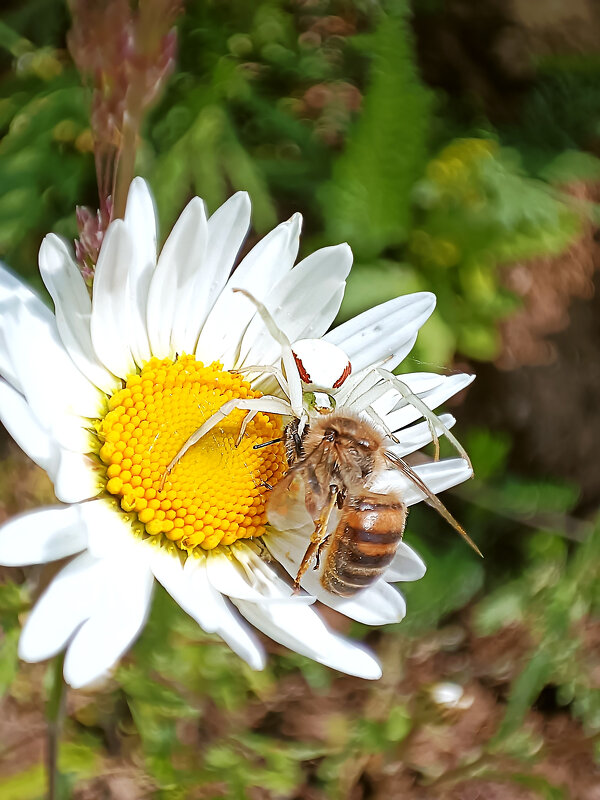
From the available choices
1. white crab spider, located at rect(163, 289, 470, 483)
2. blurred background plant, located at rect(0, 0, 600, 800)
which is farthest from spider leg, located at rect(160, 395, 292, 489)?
blurred background plant, located at rect(0, 0, 600, 800)

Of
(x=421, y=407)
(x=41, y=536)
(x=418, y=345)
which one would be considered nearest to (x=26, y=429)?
(x=41, y=536)

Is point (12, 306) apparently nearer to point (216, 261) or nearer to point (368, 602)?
point (216, 261)

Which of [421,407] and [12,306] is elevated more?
[12,306]

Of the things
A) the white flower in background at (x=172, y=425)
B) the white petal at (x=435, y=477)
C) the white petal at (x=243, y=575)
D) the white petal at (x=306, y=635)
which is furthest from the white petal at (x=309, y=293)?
the white petal at (x=306, y=635)

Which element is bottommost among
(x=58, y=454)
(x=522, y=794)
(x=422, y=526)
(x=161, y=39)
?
(x=522, y=794)

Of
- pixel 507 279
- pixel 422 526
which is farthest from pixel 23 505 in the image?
pixel 507 279

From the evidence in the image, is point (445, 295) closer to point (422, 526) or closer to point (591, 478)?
point (422, 526)
